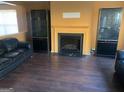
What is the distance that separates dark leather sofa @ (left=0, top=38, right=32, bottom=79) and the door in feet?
9.15

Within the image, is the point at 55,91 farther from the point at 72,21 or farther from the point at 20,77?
the point at 72,21

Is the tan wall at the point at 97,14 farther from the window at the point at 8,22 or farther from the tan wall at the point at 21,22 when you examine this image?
the window at the point at 8,22

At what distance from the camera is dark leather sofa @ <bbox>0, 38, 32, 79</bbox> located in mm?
3080

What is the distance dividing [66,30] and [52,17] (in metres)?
0.80

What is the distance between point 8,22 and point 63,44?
7.92 ft

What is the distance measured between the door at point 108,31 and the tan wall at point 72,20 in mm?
447

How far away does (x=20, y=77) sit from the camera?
Answer: 121 inches

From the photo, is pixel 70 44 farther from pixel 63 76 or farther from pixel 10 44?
pixel 10 44

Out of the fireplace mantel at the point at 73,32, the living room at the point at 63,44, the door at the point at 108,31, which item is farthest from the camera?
the fireplace mantel at the point at 73,32

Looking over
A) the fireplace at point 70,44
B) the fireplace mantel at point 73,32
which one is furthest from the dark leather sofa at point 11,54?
the fireplace at point 70,44

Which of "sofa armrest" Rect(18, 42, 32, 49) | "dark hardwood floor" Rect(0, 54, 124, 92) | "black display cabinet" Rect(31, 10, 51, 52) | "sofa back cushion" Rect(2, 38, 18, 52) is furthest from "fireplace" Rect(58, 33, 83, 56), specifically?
"sofa back cushion" Rect(2, 38, 18, 52)

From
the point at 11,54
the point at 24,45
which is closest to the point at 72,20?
the point at 24,45

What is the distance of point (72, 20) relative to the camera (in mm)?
4797

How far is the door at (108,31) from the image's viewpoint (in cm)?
437
